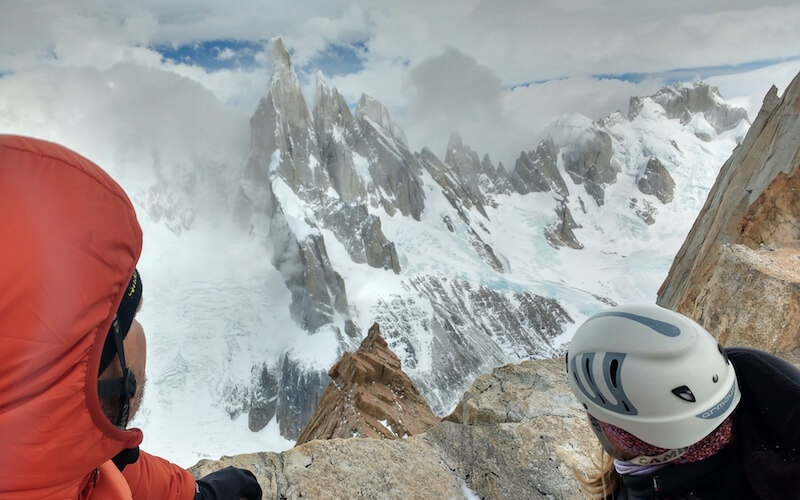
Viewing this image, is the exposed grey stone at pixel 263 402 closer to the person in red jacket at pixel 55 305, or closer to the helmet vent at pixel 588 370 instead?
the helmet vent at pixel 588 370

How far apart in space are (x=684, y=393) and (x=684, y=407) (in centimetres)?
9

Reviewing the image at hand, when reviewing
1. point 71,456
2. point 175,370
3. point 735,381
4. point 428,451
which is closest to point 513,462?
point 428,451

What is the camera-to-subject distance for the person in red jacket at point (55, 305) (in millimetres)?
1362

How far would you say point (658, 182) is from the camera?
190 metres

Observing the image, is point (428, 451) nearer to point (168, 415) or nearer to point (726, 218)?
point (726, 218)

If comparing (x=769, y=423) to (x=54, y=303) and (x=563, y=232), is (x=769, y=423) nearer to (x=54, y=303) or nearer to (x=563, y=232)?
(x=54, y=303)

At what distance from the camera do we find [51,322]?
1450 millimetres

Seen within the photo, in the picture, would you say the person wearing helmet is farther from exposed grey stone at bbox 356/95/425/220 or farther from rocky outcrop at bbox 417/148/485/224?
rocky outcrop at bbox 417/148/485/224

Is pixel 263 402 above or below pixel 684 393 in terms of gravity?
below

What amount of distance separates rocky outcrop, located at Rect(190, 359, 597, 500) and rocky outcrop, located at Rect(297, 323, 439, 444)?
34.2ft

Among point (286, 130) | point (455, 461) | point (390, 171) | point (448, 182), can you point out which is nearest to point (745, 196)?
point (455, 461)

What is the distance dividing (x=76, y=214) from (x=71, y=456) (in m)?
0.92

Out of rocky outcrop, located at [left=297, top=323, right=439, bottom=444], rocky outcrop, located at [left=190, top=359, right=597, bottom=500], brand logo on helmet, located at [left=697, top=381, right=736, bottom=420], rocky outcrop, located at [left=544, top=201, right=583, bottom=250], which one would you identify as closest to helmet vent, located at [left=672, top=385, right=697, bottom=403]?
brand logo on helmet, located at [left=697, top=381, right=736, bottom=420]

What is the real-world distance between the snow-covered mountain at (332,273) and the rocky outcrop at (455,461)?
7327 centimetres
